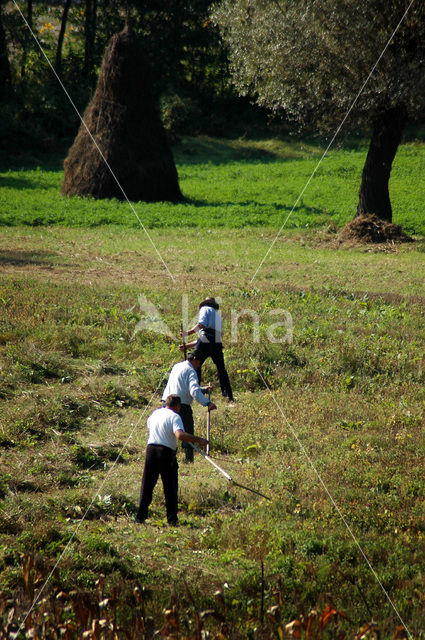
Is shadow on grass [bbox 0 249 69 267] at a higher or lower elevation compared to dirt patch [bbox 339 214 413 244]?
lower

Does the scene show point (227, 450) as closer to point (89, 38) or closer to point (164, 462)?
point (164, 462)

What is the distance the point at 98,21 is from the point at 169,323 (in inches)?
1466

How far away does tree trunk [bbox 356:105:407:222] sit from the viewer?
21.7 metres

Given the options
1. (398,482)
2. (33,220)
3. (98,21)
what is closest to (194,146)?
(98,21)

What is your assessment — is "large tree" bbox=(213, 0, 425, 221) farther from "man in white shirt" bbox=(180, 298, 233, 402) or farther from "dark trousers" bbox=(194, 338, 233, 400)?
"dark trousers" bbox=(194, 338, 233, 400)

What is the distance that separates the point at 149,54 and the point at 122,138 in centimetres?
1987

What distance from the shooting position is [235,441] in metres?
9.03

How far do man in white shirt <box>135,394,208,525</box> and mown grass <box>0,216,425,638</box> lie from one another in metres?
0.23

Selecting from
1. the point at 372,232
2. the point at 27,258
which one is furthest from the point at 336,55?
the point at 27,258

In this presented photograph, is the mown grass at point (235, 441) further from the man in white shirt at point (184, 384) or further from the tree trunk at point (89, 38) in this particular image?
the tree trunk at point (89, 38)

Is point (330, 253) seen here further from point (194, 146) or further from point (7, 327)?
point (194, 146)

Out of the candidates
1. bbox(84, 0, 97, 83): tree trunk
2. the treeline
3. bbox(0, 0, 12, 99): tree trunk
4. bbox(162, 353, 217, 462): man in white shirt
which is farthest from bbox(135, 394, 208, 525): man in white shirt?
bbox(84, 0, 97, 83): tree trunk

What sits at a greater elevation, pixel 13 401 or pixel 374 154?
pixel 374 154

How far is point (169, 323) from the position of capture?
1302 centimetres
